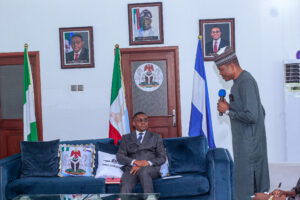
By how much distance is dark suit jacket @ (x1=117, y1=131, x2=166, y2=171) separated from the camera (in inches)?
139

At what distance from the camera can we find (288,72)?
4820 mm

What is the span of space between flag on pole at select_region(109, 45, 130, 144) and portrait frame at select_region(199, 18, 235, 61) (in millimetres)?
1430

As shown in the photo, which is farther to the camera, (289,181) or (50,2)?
(50,2)

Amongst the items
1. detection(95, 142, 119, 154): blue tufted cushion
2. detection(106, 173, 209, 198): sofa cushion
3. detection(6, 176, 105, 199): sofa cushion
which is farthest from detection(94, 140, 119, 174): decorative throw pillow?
detection(106, 173, 209, 198): sofa cushion

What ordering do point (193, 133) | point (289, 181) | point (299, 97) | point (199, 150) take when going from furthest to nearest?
point (299, 97)
point (289, 181)
point (193, 133)
point (199, 150)

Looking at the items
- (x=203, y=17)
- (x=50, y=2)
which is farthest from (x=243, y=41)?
(x=50, y=2)

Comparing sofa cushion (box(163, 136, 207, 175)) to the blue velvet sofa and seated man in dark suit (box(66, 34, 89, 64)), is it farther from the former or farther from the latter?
seated man in dark suit (box(66, 34, 89, 64))

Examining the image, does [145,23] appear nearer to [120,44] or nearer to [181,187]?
[120,44]

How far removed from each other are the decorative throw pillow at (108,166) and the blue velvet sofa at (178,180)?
0.34 feet

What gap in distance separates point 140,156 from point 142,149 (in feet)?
0.26

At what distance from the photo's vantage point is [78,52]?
506cm

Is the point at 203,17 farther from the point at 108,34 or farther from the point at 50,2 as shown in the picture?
the point at 50,2

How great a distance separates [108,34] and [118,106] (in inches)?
53.2


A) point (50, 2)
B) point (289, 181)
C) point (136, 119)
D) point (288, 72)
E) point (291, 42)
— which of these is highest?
point (50, 2)
